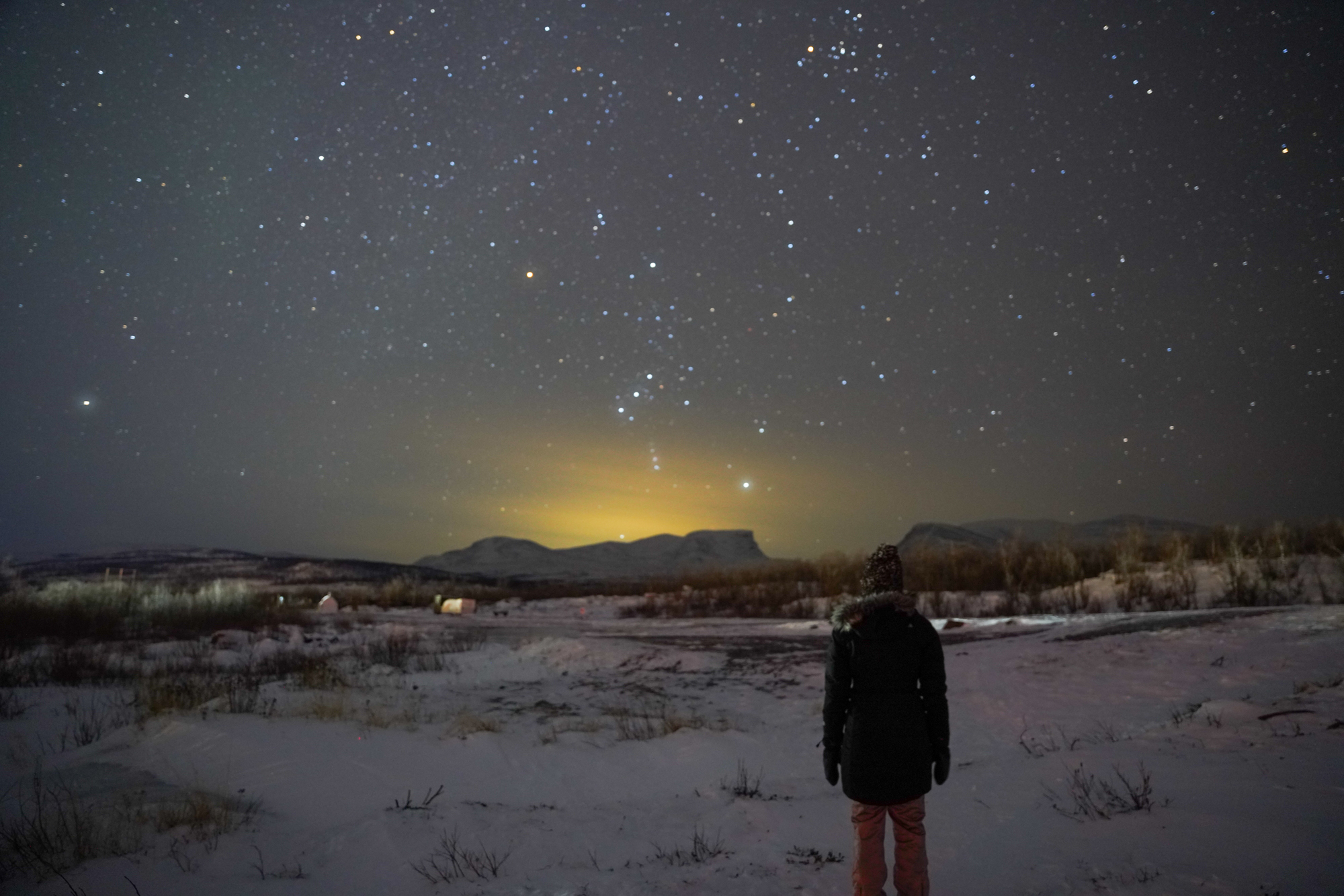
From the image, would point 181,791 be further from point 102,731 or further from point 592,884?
point 592,884

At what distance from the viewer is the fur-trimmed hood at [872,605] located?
3428 mm

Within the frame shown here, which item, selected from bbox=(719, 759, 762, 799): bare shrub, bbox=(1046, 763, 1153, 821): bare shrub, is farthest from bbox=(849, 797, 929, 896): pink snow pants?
bbox=(719, 759, 762, 799): bare shrub

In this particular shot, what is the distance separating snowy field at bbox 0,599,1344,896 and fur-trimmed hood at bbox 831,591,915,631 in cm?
163

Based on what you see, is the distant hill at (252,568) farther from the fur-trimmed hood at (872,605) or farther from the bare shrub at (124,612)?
the fur-trimmed hood at (872,605)

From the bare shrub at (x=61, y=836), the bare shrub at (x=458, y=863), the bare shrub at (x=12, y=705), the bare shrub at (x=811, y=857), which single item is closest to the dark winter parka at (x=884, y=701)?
the bare shrub at (x=811, y=857)

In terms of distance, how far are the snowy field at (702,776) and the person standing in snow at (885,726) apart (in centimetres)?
66

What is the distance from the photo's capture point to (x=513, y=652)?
14.6m

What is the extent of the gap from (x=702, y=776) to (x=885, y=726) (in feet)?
12.3

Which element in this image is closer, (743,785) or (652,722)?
(743,785)

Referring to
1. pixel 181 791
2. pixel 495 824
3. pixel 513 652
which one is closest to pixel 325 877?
pixel 495 824

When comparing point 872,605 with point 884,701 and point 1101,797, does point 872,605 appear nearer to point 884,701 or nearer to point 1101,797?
point 884,701

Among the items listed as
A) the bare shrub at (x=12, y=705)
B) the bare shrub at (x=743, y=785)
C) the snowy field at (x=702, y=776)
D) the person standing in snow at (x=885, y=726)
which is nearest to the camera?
the person standing in snow at (x=885, y=726)

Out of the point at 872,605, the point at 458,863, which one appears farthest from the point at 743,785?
the point at 872,605

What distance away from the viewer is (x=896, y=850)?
3.30 metres
